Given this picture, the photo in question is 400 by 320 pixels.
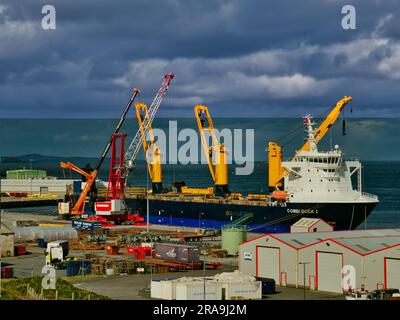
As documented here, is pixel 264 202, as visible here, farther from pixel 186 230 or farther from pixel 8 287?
pixel 8 287

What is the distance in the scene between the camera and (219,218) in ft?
376

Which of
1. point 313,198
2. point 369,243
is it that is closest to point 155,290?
point 369,243

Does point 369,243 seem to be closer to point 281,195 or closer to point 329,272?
point 329,272

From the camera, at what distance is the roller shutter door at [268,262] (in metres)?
61.8

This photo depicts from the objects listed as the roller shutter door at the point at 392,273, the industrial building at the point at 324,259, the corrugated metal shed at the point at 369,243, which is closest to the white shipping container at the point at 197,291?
the industrial building at the point at 324,259

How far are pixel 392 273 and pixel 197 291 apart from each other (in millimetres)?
13596

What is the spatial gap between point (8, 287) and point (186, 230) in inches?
2230

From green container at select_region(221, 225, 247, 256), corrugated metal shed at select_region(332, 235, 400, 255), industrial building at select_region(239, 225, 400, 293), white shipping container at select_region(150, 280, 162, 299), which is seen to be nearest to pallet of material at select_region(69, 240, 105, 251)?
green container at select_region(221, 225, 247, 256)

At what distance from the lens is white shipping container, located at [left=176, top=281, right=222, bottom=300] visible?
51750mm

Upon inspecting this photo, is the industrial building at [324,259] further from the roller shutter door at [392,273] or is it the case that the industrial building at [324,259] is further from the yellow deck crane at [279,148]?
the yellow deck crane at [279,148]

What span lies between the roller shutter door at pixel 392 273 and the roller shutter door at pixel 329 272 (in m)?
3.69

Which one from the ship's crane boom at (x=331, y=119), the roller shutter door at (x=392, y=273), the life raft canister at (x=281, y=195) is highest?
the ship's crane boom at (x=331, y=119)

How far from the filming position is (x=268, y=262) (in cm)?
6269
